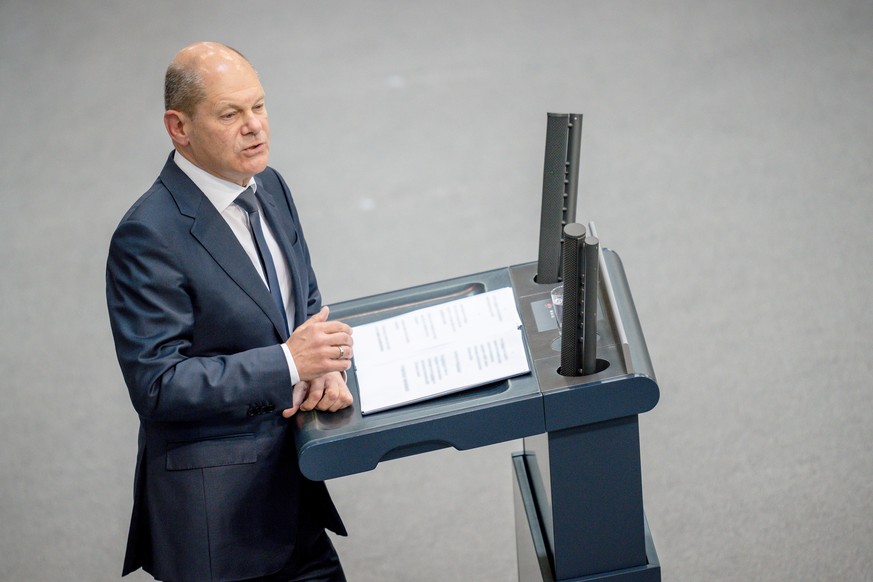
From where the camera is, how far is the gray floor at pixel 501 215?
10.4 feet

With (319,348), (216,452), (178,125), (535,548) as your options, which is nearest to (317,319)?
(319,348)

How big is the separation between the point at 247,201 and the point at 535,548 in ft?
2.98

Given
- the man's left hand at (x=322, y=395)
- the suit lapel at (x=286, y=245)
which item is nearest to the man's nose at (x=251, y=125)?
the suit lapel at (x=286, y=245)

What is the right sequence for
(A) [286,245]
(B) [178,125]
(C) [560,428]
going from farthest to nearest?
(A) [286,245] → (B) [178,125] → (C) [560,428]

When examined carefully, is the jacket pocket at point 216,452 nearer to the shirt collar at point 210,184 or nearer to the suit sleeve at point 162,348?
the suit sleeve at point 162,348

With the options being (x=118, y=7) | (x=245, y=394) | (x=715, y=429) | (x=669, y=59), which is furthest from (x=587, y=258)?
(x=118, y=7)

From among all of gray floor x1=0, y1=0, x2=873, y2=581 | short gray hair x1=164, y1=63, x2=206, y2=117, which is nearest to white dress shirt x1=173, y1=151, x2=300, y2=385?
short gray hair x1=164, y1=63, x2=206, y2=117

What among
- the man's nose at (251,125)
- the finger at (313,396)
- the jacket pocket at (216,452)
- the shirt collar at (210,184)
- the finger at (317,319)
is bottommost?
the jacket pocket at (216,452)

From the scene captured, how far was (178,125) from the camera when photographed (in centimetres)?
207

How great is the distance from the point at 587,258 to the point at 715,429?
1610 mm

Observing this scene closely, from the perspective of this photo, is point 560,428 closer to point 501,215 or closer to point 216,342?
point 216,342

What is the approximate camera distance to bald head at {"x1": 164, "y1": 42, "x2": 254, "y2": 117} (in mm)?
2016

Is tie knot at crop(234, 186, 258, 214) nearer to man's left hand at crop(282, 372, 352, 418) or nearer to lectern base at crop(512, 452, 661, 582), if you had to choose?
man's left hand at crop(282, 372, 352, 418)

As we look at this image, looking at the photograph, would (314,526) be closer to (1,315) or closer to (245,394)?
(245,394)
